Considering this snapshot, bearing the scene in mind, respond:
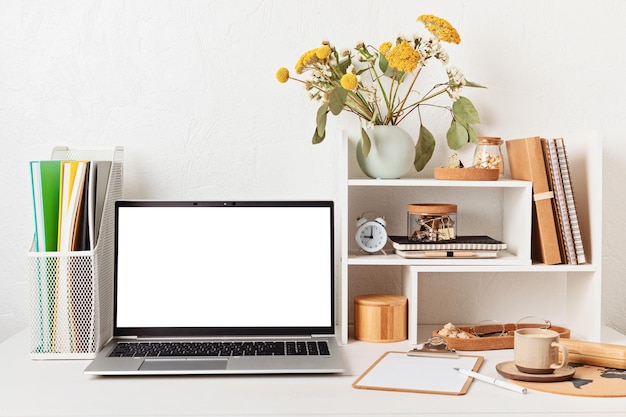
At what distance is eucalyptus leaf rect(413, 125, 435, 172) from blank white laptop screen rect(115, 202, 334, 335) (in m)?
0.27

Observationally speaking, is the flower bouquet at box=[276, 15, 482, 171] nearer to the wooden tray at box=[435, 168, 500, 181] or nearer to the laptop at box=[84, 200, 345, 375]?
the wooden tray at box=[435, 168, 500, 181]

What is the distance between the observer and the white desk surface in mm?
1095

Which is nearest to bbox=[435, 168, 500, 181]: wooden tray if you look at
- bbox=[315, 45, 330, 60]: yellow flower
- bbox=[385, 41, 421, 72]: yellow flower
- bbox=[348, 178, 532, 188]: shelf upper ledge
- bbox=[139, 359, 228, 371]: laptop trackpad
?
bbox=[348, 178, 532, 188]: shelf upper ledge

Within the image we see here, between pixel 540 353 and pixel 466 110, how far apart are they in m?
0.61

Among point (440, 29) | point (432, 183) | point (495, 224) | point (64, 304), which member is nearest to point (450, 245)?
point (432, 183)

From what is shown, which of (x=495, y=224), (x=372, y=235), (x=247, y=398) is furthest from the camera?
(x=495, y=224)

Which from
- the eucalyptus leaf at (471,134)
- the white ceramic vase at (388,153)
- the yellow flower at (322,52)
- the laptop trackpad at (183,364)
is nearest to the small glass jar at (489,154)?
the eucalyptus leaf at (471,134)

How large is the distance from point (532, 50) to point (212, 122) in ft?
2.47

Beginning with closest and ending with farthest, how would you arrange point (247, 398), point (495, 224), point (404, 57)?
point (247, 398)
point (404, 57)
point (495, 224)

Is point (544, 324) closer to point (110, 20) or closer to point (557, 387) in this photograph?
point (557, 387)

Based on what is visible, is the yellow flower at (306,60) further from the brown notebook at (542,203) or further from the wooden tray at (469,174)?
the brown notebook at (542,203)

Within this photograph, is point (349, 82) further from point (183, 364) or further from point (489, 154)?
point (183, 364)

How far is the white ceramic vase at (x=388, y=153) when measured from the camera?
1.55 meters

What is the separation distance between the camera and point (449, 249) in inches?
59.7
